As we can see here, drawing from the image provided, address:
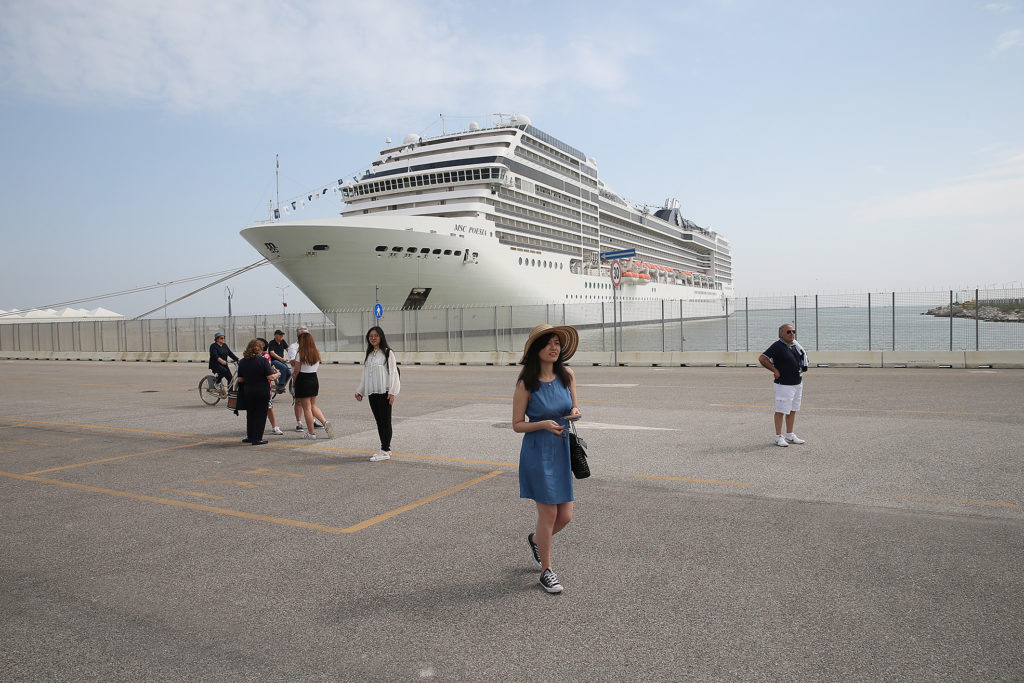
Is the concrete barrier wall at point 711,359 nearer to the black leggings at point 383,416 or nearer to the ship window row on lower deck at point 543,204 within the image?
the black leggings at point 383,416

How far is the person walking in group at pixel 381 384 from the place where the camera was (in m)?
7.86

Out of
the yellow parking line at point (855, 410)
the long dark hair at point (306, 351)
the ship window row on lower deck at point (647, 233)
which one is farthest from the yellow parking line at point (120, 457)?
the ship window row on lower deck at point (647, 233)

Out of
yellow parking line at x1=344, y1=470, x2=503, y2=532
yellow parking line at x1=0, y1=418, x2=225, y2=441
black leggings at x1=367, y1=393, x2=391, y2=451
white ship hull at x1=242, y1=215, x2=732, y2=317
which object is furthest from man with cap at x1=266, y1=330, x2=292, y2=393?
white ship hull at x1=242, y1=215, x2=732, y2=317

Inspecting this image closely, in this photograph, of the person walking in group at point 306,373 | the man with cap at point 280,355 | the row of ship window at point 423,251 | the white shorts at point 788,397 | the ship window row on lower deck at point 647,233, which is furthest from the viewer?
the ship window row on lower deck at point 647,233

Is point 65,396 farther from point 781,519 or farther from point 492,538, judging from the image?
point 781,519

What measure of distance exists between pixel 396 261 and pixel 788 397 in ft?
106

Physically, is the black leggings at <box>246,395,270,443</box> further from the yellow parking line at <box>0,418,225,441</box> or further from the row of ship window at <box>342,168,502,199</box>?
the row of ship window at <box>342,168,502,199</box>

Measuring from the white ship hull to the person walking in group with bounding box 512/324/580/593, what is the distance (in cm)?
3230

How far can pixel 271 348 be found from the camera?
12727mm

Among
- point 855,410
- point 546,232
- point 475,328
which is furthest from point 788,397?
point 546,232

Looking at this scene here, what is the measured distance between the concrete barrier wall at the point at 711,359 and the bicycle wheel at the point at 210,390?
46.8 ft

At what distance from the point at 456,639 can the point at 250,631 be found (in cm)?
109

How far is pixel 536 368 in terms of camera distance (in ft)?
13.0

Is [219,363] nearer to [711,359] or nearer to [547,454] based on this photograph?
[547,454]
